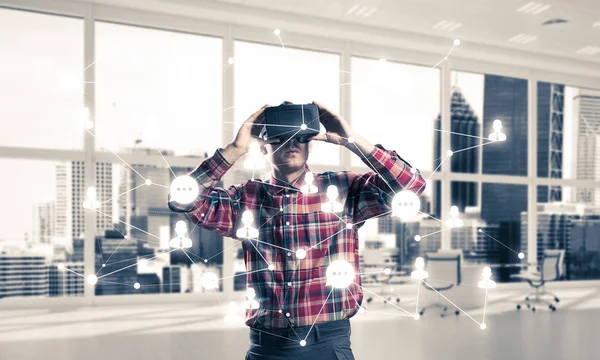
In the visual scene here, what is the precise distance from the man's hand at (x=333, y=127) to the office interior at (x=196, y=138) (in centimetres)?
407

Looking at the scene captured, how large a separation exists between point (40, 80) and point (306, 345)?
6.67 meters

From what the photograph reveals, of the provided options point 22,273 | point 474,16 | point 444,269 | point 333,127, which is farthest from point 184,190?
point 474,16

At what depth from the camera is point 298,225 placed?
4.81 ft

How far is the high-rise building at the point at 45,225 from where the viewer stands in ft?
21.9

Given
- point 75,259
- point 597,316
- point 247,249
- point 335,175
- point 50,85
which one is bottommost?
point 597,316

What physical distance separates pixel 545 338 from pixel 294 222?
4.62 m

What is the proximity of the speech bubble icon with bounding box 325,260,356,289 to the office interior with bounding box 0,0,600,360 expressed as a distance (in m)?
3.80

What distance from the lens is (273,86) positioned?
6.88 meters

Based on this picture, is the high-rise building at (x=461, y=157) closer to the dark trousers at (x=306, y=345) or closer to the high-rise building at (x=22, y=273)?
the high-rise building at (x=22, y=273)

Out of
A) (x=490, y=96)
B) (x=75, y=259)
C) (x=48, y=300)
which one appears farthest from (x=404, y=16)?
(x=48, y=300)

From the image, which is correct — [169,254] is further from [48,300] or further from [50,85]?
[50,85]

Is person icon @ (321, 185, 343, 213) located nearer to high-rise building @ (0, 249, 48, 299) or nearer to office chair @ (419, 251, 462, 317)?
office chair @ (419, 251, 462, 317)

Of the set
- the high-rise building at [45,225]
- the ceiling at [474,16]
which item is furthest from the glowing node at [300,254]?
the high-rise building at [45,225]

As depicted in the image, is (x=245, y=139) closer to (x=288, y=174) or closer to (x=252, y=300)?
(x=288, y=174)
